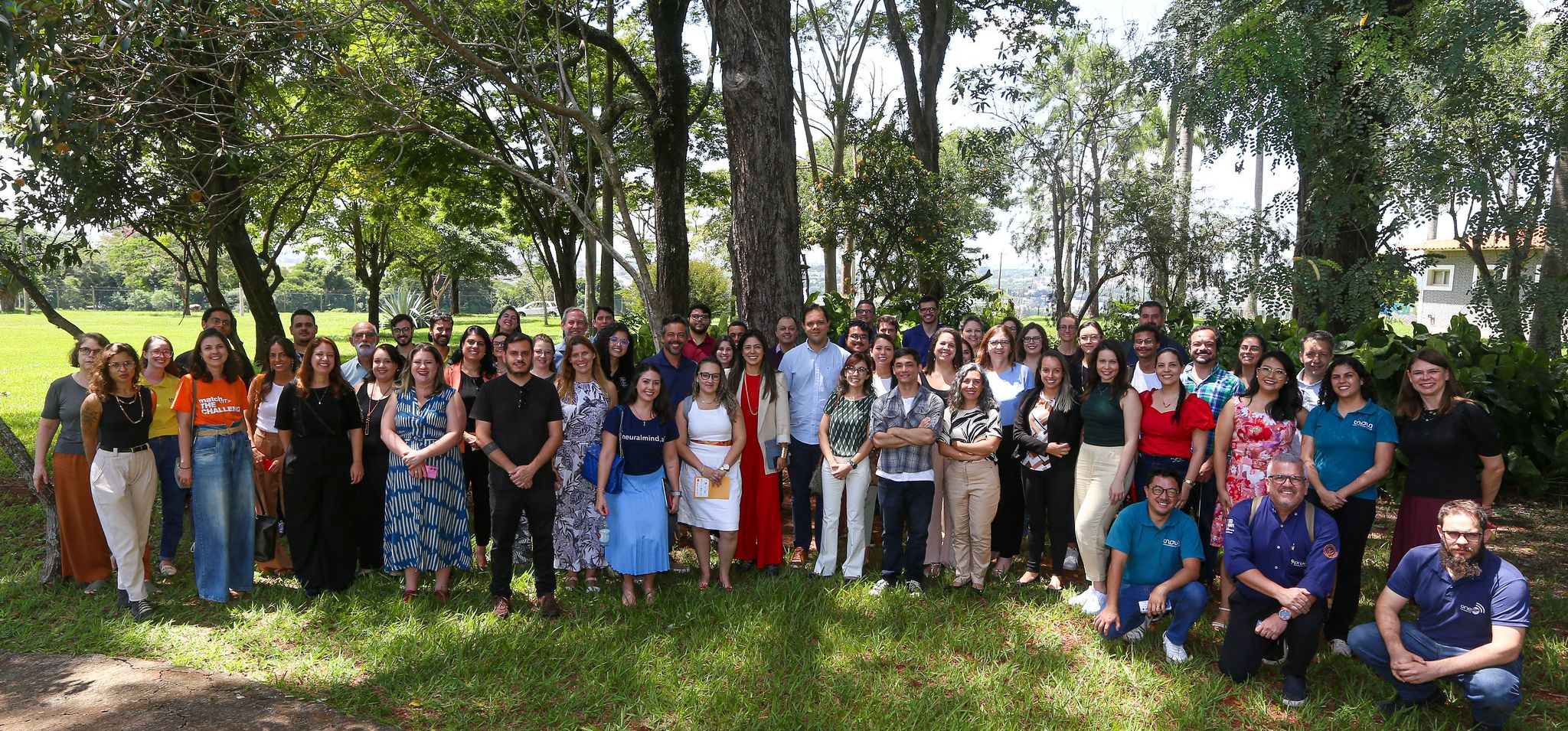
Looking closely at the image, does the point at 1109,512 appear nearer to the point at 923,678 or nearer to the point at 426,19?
the point at 923,678

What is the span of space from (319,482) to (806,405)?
3233 mm

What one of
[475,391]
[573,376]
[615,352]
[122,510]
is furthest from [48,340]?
[573,376]

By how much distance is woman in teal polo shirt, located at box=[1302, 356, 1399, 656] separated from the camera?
461cm

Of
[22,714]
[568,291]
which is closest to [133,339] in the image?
[568,291]

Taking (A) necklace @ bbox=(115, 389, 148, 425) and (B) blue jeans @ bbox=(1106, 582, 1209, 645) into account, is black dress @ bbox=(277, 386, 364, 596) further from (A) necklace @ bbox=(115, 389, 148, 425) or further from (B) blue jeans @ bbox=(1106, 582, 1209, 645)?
(B) blue jeans @ bbox=(1106, 582, 1209, 645)

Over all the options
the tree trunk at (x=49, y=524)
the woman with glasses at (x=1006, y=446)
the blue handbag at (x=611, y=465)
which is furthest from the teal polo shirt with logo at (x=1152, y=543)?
the tree trunk at (x=49, y=524)

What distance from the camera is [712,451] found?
570 centimetres

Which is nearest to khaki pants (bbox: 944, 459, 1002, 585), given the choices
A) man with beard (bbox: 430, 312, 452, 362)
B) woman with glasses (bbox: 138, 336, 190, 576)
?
man with beard (bbox: 430, 312, 452, 362)

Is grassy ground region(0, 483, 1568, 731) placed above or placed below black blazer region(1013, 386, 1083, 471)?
below

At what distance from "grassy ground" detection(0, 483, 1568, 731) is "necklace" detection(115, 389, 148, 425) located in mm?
1188

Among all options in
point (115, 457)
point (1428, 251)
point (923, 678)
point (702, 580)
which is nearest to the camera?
point (923, 678)

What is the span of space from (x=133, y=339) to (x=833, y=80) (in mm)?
23752

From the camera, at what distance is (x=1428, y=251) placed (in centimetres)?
839

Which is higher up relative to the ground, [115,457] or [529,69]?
[529,69]
